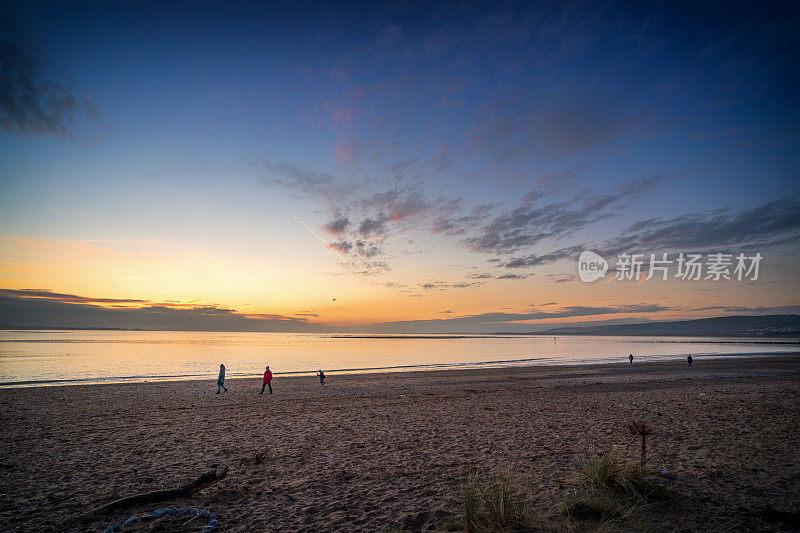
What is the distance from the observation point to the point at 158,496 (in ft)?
22.1

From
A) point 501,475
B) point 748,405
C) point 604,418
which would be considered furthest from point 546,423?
point 748,405

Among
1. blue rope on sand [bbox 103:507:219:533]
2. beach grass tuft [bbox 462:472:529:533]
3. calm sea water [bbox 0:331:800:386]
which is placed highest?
beach grass tuft [bbox 462:472:529:533]

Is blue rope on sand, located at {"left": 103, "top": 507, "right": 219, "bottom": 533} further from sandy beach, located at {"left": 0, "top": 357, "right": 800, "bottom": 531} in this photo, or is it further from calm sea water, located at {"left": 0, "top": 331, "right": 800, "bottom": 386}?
calm sea water, located at {"left": 0, "top": 331, "right": 800, "bottom": 386}

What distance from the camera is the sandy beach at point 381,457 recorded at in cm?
588

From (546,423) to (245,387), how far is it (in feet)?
67.7

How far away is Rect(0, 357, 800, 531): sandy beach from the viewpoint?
5.88 m

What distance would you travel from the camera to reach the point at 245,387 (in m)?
25.6

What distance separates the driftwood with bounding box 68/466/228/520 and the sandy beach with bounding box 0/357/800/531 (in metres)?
0.16

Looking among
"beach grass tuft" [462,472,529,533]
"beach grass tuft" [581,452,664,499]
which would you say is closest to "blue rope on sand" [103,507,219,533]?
"beach grass tuft" [462,472,529,533]

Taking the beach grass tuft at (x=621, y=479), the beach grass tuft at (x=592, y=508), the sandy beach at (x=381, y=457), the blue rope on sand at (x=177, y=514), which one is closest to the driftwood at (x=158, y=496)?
the sandy beach at (x=381, y=457)

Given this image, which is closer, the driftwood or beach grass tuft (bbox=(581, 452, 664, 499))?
beach grass tuft (bbox=(581, 452, 664, 499))

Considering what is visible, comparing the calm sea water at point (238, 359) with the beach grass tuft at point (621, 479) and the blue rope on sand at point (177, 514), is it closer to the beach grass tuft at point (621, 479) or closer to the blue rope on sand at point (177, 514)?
the blue rope on sand at point (177, 514)

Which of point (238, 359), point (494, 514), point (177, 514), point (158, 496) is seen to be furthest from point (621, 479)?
point (238, 359)

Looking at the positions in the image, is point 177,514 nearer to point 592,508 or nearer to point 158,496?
point 158,496
